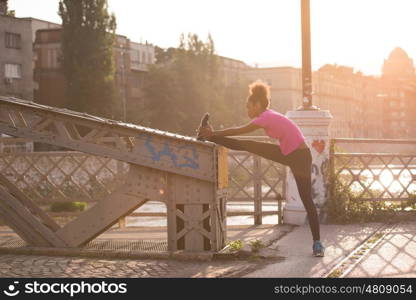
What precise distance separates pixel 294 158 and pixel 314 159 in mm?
3436

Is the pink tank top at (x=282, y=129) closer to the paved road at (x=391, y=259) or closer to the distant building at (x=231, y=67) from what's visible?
the paved road at (x=391, y=259)

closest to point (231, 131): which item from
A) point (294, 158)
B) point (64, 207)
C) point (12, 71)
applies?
point (294, 158)

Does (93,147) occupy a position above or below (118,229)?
above

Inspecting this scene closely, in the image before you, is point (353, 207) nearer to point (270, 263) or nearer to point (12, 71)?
point (270, 263)

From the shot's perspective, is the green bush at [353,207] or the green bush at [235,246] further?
the green bush at [353,207]

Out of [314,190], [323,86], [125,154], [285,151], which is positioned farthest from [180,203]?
[323,86]

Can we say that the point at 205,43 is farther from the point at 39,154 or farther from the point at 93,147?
the point at 93,147

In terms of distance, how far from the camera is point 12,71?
55.1 meters

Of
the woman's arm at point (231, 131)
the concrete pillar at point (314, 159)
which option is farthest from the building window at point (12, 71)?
the woman's arm at point (231, 131)

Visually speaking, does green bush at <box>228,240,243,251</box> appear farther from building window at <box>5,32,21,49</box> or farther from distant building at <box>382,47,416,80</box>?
distant building at <box>382,47,416,80</box>

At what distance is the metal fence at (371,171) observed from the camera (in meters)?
11.3

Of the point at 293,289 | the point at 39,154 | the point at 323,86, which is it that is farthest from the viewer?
the point at 323,86

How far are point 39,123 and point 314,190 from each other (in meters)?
4.71

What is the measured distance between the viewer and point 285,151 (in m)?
7.50
